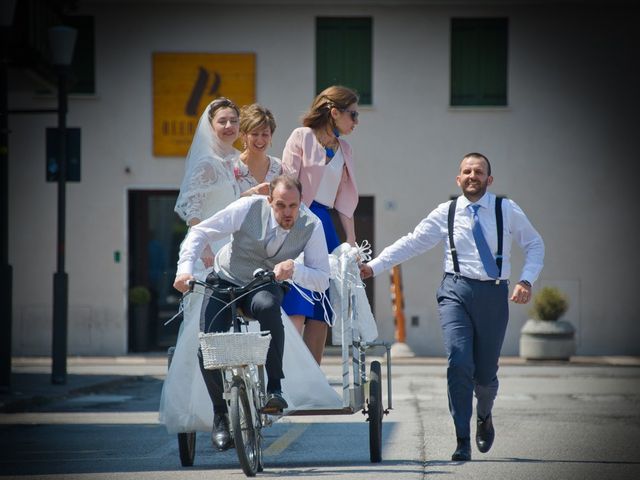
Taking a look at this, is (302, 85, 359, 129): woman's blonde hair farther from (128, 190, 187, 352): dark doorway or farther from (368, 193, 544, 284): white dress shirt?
(128, 190, 187, 352): dark doorway

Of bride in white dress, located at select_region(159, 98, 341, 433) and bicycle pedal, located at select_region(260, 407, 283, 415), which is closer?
bicycle pedal, located at select_region(260, 407, 283, 415)

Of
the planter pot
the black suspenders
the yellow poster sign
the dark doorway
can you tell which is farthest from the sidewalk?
the black suspenders

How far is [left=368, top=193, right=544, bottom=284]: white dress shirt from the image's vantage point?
28.9 feet

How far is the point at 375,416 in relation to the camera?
8609 mm

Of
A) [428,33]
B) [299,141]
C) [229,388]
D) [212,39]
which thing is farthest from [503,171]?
[229,388]

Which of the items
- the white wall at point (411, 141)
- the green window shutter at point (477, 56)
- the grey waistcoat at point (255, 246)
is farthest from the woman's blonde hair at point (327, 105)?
the green window shutter at point (477, 56)

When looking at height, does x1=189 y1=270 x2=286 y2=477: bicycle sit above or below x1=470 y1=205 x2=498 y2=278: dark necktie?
below

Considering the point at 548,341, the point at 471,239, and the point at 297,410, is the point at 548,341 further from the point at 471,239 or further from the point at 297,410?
the point at 297,410

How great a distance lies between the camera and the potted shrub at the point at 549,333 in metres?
22.2

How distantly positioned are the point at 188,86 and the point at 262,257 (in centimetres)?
1764

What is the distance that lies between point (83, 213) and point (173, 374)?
17566mm

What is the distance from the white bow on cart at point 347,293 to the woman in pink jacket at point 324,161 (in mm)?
262

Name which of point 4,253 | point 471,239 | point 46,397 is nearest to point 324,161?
point 471,239

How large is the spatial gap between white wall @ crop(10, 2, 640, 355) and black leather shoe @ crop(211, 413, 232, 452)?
1746 centimetres
